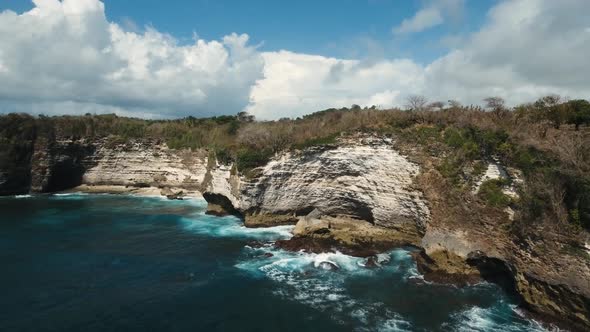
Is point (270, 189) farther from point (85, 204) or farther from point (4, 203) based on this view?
point (4, 203)

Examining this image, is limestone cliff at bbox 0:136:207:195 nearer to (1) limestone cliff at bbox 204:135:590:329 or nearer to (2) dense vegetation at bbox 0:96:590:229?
(1) limestone cliff at bbox 204:135:590:329

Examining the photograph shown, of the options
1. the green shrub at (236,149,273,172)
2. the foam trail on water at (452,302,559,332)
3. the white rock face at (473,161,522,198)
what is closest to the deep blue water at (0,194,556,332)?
the foam trail on water at (452,302,559,332)

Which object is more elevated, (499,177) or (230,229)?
(499,177)

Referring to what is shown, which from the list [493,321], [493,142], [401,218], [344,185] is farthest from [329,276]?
[493,142]

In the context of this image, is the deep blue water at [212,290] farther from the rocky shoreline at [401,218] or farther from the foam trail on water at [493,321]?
the rocky shoreline at [401,218]

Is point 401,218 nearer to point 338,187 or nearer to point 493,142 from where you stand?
point 338,187
